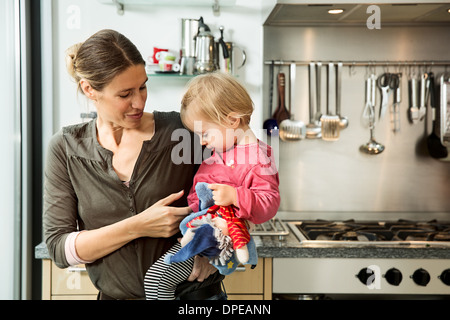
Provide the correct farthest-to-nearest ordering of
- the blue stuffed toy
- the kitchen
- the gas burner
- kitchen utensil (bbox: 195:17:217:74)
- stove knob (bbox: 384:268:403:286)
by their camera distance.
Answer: the kitchen
kitchen utensil (bbox: 195:17:217:74)
the gas burner
stove knob (bbox: 384:268:403:286)
the blue stuffed toy

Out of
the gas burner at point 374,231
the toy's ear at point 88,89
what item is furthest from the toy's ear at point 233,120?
the gas burner at point 374,231

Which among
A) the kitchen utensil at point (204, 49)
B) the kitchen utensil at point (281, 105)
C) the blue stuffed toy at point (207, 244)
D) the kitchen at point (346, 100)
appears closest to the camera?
the blue stuffed toy at point (207, 244)

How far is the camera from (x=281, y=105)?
6.25 feet

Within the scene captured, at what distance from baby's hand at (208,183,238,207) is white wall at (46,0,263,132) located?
90cm

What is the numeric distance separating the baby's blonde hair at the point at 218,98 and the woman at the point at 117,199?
0.10m

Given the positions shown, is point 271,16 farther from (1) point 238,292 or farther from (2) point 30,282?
(2) point 30,282

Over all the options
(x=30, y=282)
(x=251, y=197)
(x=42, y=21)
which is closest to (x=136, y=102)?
(x=251, y=197)

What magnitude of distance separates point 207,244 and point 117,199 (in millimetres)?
230

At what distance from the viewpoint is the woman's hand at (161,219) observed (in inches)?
36.4

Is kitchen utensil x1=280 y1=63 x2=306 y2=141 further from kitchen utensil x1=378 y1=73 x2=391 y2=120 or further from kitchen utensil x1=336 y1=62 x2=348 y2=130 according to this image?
kitchen utensil x1=378 y1=73 x2=391 y2=120

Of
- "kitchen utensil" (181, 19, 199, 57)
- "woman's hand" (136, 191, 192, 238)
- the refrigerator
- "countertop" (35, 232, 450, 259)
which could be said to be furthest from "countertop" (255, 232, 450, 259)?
the refrigerator

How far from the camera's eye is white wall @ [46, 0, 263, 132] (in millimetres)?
1723

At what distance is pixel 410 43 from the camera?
6.41 ft

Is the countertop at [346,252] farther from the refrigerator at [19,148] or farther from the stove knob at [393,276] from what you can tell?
the refrigerator at [19,148]
